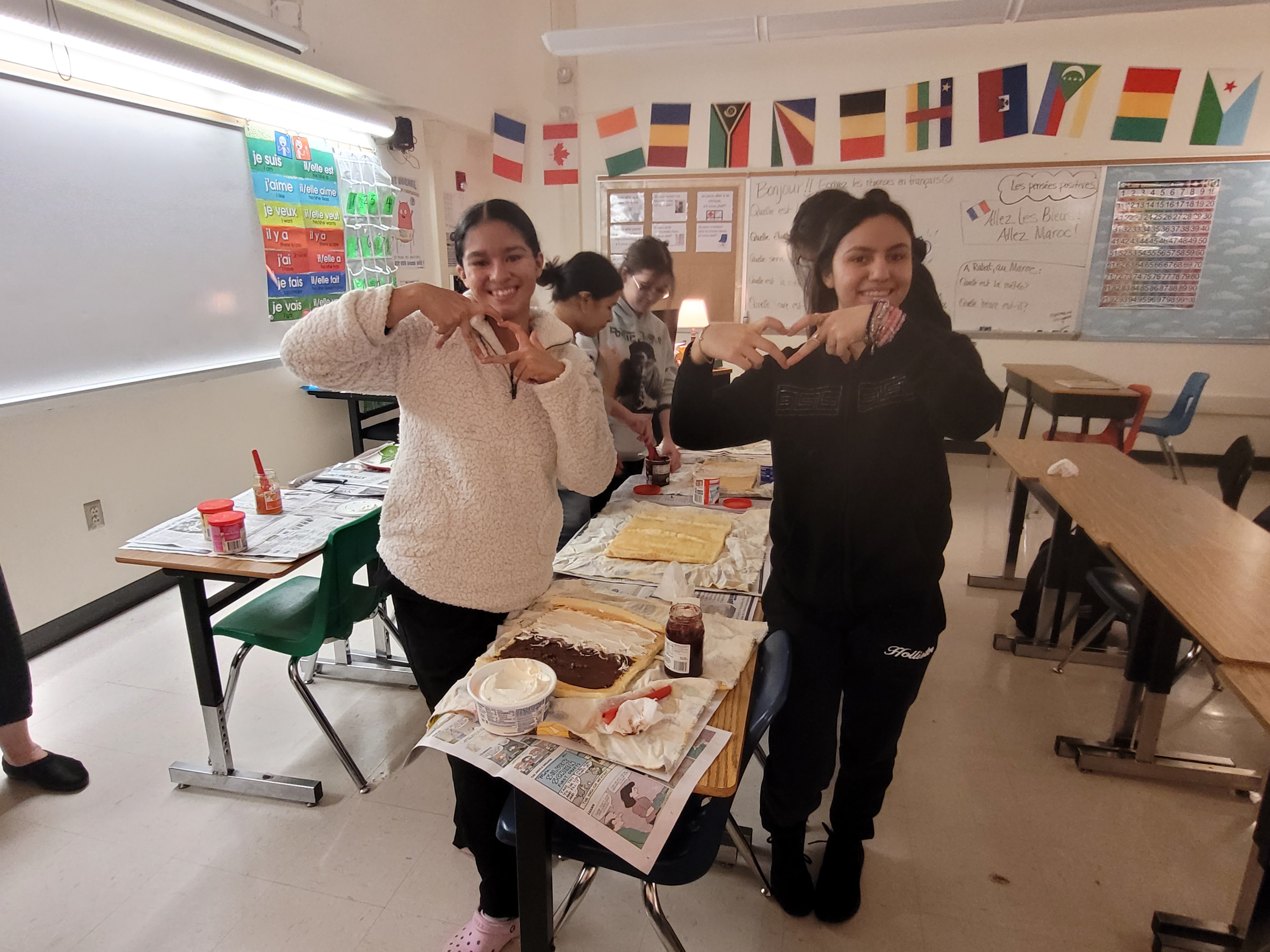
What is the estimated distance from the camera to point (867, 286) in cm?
124

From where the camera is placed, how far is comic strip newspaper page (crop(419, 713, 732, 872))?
0.90 m

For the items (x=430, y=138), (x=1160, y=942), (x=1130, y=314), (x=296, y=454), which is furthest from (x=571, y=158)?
(x=1160, y=942)

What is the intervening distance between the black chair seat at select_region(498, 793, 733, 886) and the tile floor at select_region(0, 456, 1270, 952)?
0.49 m

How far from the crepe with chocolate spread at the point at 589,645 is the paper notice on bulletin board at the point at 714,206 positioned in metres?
4.43

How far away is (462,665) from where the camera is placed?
4.42 feet

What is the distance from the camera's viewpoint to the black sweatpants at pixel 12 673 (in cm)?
183

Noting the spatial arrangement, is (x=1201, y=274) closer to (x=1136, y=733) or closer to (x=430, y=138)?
(x=1136, y=733)

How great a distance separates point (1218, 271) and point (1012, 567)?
10.2ft

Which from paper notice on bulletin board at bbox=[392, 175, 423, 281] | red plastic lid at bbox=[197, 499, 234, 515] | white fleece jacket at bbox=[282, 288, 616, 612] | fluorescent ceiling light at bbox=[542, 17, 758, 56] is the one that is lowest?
red plastic lid at bbox=[197, 499, 234, 515]

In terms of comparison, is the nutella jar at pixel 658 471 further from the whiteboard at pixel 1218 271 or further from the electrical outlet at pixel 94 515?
the whiteboard at pixel 1218 271

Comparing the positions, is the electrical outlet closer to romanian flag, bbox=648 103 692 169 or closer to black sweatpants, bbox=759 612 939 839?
black sweatpants, bbox=759 612 939 839

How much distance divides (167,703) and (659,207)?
4.42 m

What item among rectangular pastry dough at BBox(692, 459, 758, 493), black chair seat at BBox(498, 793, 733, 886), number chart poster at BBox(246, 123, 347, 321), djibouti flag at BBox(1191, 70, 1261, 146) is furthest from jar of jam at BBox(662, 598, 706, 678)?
djibouti flag at BBox(1191, 70, 1261, 146)

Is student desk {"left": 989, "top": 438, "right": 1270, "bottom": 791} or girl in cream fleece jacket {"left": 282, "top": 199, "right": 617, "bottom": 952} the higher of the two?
girl in cream fleece jacket {"left": 282, "top": 199, "right": 617, "bottom": 952}
